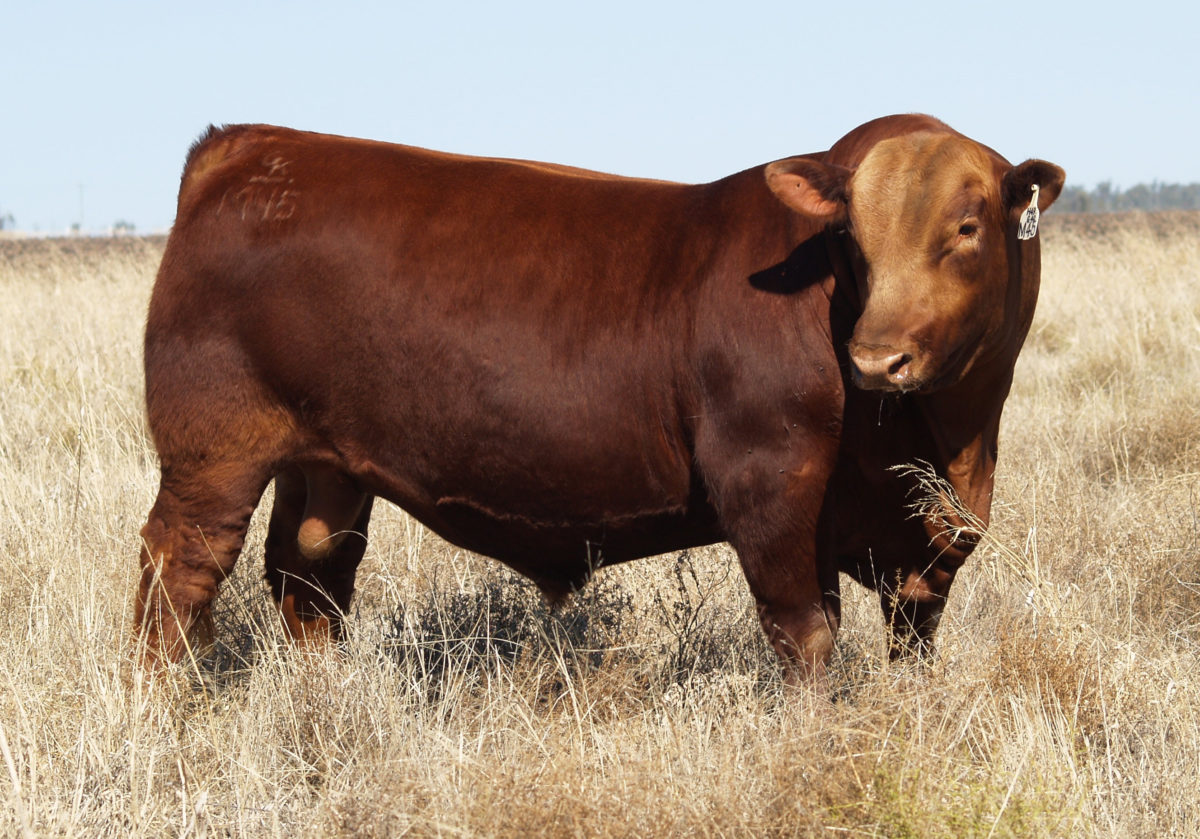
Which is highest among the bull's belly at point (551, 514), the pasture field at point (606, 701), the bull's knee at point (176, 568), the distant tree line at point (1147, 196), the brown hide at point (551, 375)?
the distant tree line at point (1147, 196)

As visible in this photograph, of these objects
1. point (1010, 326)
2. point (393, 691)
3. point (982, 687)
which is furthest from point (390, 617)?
point (1010, 326)

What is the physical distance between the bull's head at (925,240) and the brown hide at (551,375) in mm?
41

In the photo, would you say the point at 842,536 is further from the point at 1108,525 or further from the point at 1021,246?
the point at 1108,525

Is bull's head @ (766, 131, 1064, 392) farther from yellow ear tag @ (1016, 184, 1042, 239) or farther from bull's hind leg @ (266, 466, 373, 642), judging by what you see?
bull's hind leg @ (266, 466, 373, 642)

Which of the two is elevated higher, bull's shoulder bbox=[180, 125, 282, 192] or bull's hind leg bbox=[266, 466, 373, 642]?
bull's shoulder bbox=[180, 125, 282, 192]

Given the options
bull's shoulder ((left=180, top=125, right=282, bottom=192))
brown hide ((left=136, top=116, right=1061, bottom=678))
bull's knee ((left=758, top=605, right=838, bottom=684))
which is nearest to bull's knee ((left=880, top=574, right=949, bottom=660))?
brown hide ((left=136, top=116, right=1061, bottom=678))

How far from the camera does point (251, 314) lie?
3.76m

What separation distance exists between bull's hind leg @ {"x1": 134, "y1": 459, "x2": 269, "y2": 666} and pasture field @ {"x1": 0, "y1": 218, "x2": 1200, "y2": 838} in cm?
16

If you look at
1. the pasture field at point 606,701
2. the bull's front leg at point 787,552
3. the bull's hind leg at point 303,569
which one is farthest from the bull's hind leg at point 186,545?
the bull's front leg at point 787,552

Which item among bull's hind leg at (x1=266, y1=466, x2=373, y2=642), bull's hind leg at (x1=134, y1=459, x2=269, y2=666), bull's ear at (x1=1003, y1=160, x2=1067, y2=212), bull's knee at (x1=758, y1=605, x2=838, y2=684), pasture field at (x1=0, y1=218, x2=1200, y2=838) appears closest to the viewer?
pasture field at (x1=0, y1=218, x2=1200, y2=838)

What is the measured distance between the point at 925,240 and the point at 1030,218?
0.31 m

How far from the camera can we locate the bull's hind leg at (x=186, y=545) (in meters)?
3.90

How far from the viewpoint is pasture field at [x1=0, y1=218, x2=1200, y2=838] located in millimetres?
2947

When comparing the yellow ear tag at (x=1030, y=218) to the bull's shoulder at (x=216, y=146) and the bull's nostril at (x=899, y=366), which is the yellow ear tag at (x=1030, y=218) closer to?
the bull's nostril at (x=899, y=366)
